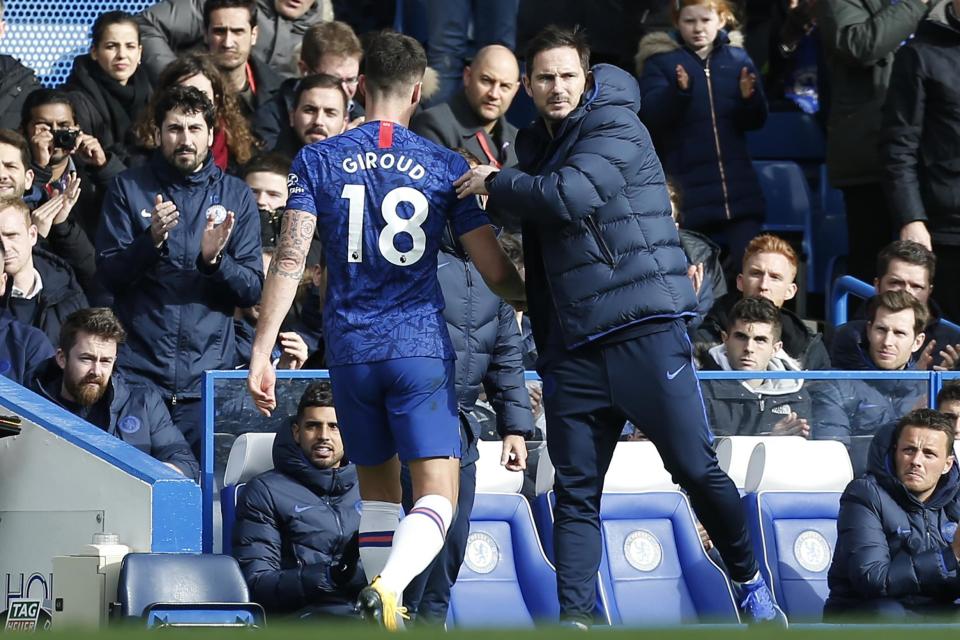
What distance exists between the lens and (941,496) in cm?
716

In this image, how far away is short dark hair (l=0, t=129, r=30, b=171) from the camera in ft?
27.1

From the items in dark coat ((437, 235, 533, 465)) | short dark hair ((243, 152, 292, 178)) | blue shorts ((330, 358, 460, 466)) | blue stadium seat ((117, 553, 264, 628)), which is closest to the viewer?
blue stadium seat ((117, 553, 264, 628))

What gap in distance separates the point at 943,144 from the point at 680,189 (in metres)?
1.46

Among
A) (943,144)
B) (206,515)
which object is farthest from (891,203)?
(206,515)

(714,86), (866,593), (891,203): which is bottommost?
(866,593)

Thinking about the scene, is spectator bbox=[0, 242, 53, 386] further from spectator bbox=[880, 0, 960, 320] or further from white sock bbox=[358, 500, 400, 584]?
spectator bbox=[880, 0, 960, 320]

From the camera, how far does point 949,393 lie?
7.64m

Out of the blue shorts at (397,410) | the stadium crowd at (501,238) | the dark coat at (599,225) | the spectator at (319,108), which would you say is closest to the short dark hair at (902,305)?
the stadium crowd at (501,238)

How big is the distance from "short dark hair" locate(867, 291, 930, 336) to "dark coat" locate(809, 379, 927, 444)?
1.70ft

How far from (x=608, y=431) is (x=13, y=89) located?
200 inches

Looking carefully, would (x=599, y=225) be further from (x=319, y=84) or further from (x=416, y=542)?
(x=319, y=84)

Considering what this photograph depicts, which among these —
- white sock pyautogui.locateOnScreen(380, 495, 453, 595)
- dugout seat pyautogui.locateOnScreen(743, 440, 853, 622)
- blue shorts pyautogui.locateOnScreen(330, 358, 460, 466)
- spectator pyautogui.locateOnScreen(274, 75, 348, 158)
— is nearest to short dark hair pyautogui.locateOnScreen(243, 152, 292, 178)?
spectator pyautogui.locateOnScreen(274, 75, 348, 158)

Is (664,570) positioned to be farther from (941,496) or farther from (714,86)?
(714,86)

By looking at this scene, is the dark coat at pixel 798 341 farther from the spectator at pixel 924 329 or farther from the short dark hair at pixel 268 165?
the short dark hair at pixel 268 165
